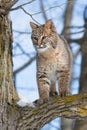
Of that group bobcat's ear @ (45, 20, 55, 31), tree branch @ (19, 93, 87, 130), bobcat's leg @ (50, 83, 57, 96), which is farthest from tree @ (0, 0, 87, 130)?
bobcat's leg @ (50, 83, 57, 96)

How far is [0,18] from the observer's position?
4094 mm

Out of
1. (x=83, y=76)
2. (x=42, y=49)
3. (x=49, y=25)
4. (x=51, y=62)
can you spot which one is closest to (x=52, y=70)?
(x=51, y=62)

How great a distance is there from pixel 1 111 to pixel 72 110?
2.05 feet

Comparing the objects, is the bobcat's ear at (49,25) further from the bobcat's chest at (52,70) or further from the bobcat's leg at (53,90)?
the bobcat's leg at (53,90)

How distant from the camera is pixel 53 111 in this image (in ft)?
12.7

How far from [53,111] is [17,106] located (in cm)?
35

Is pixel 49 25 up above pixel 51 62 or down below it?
above

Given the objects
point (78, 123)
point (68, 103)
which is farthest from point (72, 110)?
point (78, 123)

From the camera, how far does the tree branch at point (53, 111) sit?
3.86 m

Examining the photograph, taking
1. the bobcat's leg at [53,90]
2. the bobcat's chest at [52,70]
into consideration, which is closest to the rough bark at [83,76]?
the bobcat's leg at [53,90]

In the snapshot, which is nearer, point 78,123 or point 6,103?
point 6,103

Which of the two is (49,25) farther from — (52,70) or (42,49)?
(52,70)

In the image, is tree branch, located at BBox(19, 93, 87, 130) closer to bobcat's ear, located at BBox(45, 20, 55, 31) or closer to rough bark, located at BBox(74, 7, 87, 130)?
bobcat's ear, located at BBox(45, 20, 55, 31)

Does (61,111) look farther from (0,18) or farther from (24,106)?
(0,18)
